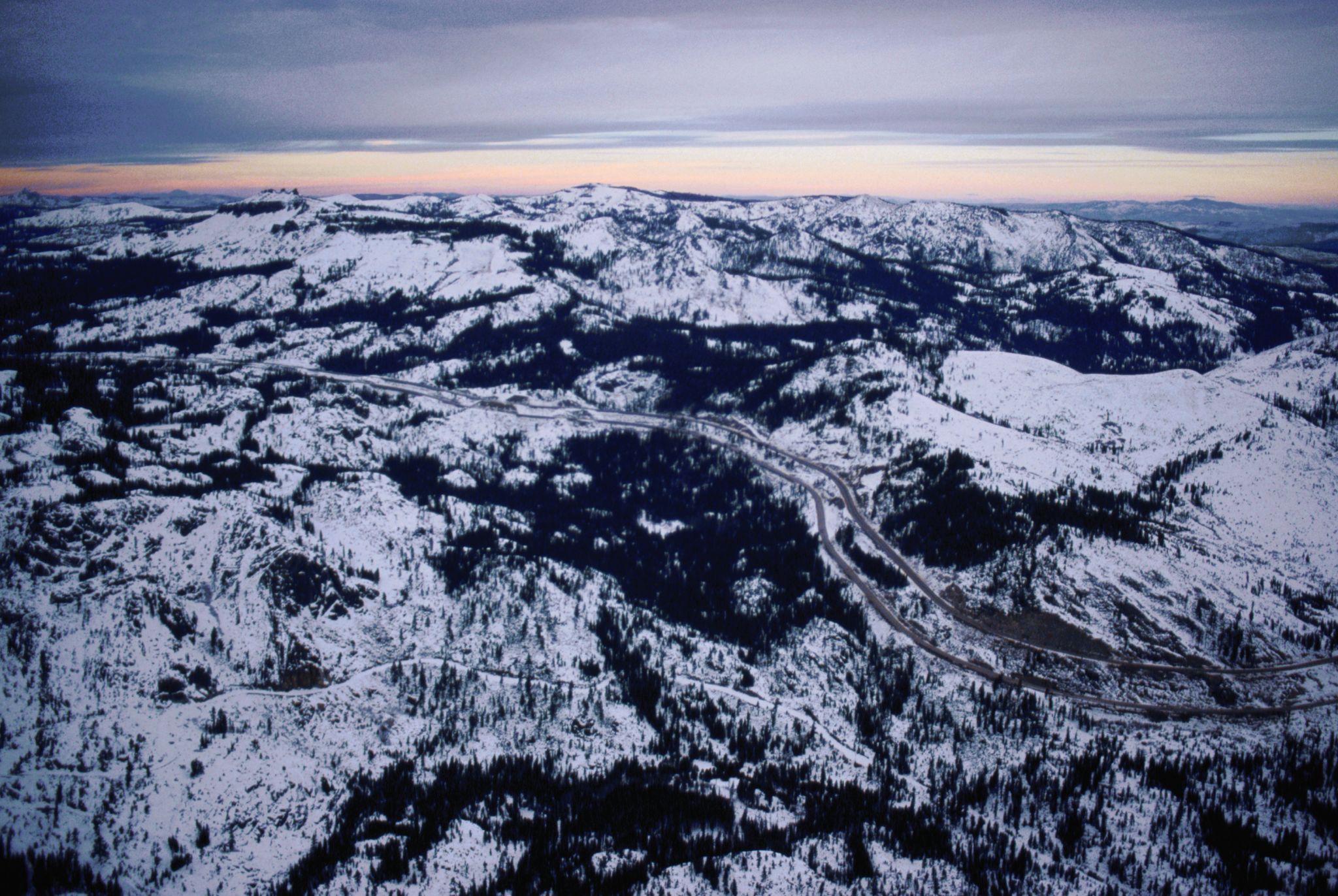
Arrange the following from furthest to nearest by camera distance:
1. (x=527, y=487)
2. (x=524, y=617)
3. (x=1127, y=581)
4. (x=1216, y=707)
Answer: (x=527, y=487) → (x=1127, y=581) → (x=524, y=617) → (x=1216, y=707)

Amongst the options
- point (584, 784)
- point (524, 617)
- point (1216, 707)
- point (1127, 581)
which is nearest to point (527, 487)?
point (524, 617)

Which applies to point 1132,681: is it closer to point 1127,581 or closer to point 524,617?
point 1127,581

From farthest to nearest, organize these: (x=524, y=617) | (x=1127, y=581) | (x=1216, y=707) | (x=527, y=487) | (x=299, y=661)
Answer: (x=527, y=487) → (x=1127, y=581) → (x=524, y=617) → (x=1216, y=707) → (x=299, y=661)

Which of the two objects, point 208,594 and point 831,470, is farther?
point 831,470

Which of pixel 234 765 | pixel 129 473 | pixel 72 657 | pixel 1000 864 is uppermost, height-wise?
pixel 129 473

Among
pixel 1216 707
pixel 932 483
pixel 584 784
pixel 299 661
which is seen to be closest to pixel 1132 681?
pixel 1216 707

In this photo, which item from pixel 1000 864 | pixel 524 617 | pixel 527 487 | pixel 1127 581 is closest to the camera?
pixel 1000 864

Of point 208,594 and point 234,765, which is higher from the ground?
point 208,594

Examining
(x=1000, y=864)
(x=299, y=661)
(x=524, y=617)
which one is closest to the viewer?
(x=1000, y=864)

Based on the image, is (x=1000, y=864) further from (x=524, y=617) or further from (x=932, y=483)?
(x=932, y=483)
